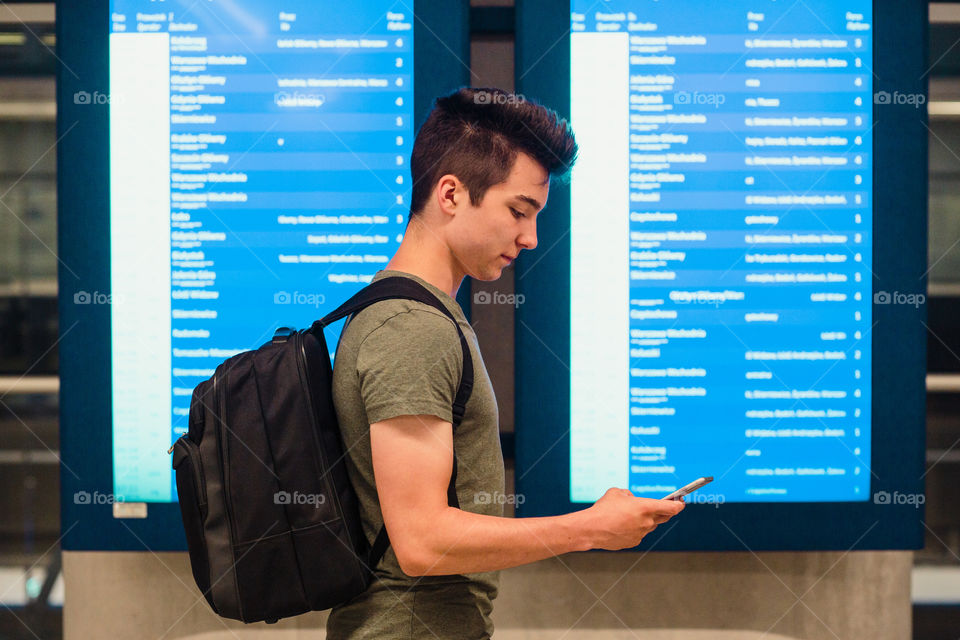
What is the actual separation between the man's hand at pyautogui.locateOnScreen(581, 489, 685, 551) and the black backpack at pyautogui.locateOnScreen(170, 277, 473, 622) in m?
0.21

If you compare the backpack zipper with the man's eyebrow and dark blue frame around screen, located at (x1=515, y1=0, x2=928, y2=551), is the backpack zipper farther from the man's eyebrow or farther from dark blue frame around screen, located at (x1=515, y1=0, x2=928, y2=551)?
dark blue frame around screen, located at (x1=515, y1=0, x2=928, y2=551)

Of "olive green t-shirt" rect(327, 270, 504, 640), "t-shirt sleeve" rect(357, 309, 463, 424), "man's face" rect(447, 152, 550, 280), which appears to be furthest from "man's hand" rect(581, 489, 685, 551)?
"man's face" rect(447, 152, 550, 280)

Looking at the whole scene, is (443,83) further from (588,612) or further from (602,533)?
(588,612)

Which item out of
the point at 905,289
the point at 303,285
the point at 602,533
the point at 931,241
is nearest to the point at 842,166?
the point at 905,289

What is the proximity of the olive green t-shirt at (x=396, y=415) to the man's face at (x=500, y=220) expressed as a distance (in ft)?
0.27

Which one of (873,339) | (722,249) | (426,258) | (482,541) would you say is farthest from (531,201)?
(873,339)

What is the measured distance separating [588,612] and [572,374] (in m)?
0.71

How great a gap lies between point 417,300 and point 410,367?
0.38 feet

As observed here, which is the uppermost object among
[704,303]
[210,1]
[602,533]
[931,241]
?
[210,1]

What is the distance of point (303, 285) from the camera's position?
172 cm

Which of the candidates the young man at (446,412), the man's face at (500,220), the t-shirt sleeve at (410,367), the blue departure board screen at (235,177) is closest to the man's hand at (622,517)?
the young man at (446,412)

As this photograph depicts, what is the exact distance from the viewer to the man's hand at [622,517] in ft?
3.53

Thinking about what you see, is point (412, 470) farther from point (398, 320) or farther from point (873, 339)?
point (873, 339)

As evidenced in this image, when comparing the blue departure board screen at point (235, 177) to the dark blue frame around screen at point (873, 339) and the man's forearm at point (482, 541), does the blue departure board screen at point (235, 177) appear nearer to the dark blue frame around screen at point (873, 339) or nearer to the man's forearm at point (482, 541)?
the dark blue frame around screen at point (873, 339)
